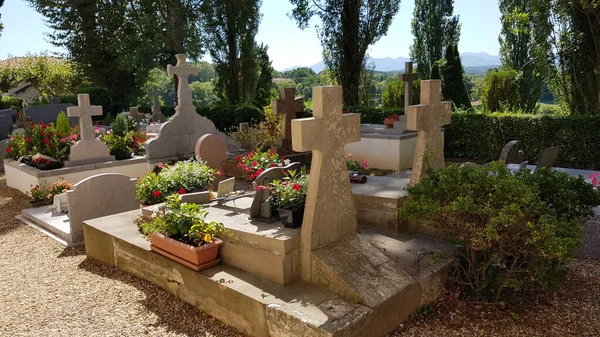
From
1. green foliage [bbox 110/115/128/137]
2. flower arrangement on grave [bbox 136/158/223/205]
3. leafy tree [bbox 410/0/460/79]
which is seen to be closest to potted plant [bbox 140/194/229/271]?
flower arrangement on grave [bbox 136/158/223/205]

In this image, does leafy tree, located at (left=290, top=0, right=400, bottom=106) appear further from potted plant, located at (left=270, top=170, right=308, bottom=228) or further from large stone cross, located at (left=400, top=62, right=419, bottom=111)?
potted plant, located at (left=270, top=170, right=308, bottom=228)

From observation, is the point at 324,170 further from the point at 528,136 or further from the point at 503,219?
the point at 528,136

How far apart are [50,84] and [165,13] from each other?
42.9 ft

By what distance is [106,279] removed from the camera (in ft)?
17.1

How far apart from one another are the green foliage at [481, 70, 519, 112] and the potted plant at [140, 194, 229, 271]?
1257 centimetres

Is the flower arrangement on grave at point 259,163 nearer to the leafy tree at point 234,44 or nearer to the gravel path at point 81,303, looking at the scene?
the gravel path at point 81,303

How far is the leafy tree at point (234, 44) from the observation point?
75.4ft

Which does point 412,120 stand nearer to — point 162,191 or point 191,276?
point 191,276

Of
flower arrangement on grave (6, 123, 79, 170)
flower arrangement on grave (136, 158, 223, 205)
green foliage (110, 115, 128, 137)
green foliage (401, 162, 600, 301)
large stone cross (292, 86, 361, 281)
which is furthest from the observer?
green foliage (110, 115, 128, 137)

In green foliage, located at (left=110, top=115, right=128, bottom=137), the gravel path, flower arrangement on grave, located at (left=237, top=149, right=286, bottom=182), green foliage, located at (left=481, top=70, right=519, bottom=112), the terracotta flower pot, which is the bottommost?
the gravel path

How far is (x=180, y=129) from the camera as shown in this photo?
10.2 m

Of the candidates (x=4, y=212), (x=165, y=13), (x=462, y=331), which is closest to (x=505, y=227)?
(x=462, y=331)

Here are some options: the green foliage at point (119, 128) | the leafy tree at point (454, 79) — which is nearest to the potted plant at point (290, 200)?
the green foliage at point (119, 128)

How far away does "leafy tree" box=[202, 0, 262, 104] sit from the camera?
23.0m
